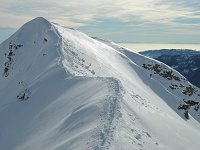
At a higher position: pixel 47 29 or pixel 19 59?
pixel 47 29

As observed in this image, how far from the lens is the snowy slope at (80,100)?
2147 centimetres

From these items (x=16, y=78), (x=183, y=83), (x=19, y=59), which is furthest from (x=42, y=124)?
(x=183, y=83)

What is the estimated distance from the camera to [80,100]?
91.2 ft

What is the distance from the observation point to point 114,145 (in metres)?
18.0

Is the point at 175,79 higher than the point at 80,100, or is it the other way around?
the point at 80,100

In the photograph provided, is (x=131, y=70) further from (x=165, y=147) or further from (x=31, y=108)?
(x=165, y=147)

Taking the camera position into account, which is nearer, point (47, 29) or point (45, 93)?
point (45, 93)

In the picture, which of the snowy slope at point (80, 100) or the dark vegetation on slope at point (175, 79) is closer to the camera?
the snowy slope at point (80, 100)

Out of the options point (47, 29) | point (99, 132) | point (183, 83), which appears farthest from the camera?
point (183, 83)

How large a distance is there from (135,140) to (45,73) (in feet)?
63.0

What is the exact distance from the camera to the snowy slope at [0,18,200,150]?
2147 centimetres

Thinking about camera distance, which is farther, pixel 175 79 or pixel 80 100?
pixel 175 79

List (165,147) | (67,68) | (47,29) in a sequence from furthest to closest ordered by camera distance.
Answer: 1. (47,29)
2. (67,68)
3. (165,147)

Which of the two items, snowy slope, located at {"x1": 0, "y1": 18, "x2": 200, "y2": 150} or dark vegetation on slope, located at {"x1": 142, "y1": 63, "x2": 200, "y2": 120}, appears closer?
snowy slope, located at {"x1": 0, "y1": 18, "x2": 200, "y2": 150}
